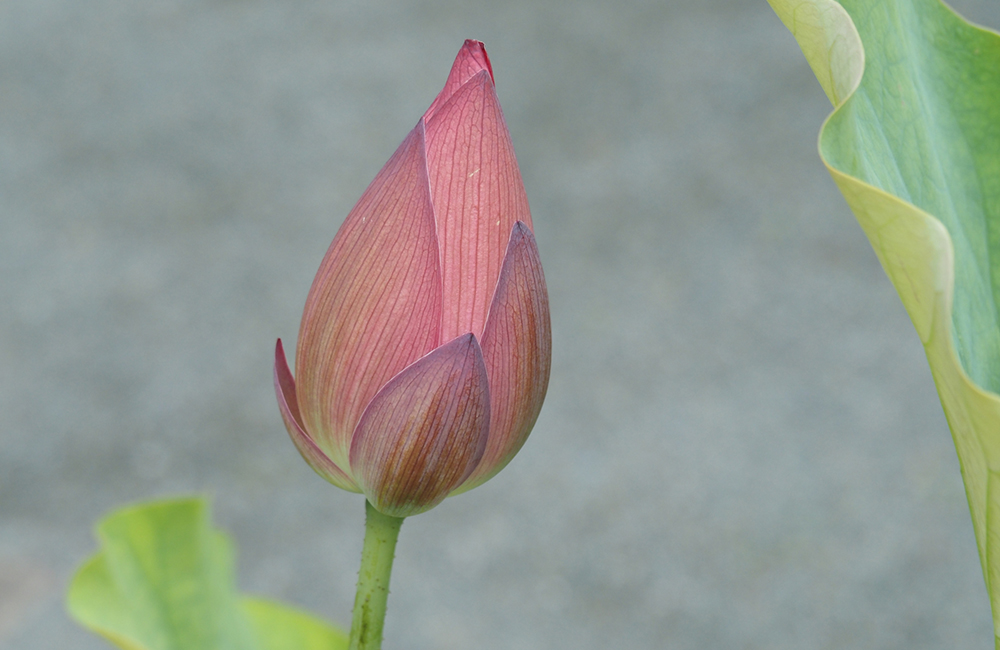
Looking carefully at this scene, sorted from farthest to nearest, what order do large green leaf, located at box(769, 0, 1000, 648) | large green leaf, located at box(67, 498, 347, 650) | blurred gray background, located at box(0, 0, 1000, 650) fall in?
blurred gray background, located at box(0, 0, 1000, 650) → large green leaf, located at box(67, 498, 347, 650) → large green leaf, located at box(769, 0, 1000, 648)

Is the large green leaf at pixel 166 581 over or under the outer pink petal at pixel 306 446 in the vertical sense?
over

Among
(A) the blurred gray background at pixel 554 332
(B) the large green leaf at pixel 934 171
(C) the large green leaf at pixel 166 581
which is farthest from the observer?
(A) the blurred gray background at pixel 554 332

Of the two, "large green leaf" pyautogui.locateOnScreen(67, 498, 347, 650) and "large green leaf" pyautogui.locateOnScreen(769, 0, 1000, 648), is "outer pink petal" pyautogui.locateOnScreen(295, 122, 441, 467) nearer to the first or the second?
"large green leaf" pyautogui.locateOnScreen(769, 0, 1000, 648)

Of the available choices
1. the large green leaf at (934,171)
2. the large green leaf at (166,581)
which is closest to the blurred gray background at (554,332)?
the large green leaf at (166,581)

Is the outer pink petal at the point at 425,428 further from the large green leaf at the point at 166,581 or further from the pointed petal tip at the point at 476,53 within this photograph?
the large green leaf at the point at 166,581

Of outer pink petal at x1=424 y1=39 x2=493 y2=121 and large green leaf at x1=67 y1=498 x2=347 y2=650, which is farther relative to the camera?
large green leaf at x1=67 y1=498 x2=347 y2=650

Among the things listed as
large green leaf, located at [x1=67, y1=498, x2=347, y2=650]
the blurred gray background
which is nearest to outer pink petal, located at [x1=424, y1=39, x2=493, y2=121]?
large green leaf, located at [x1=67, y1=498, x2=347, y2=650]

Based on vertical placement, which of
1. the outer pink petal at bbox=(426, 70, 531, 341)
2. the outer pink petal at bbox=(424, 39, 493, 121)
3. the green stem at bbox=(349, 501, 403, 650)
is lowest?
the green stem at bbox=(349, 501, 403, 650)

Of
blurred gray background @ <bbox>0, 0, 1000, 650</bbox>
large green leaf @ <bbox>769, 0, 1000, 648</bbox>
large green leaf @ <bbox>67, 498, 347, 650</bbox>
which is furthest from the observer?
blurred gray background @ <bbox>0, 0, 1000, 650</bbox>
